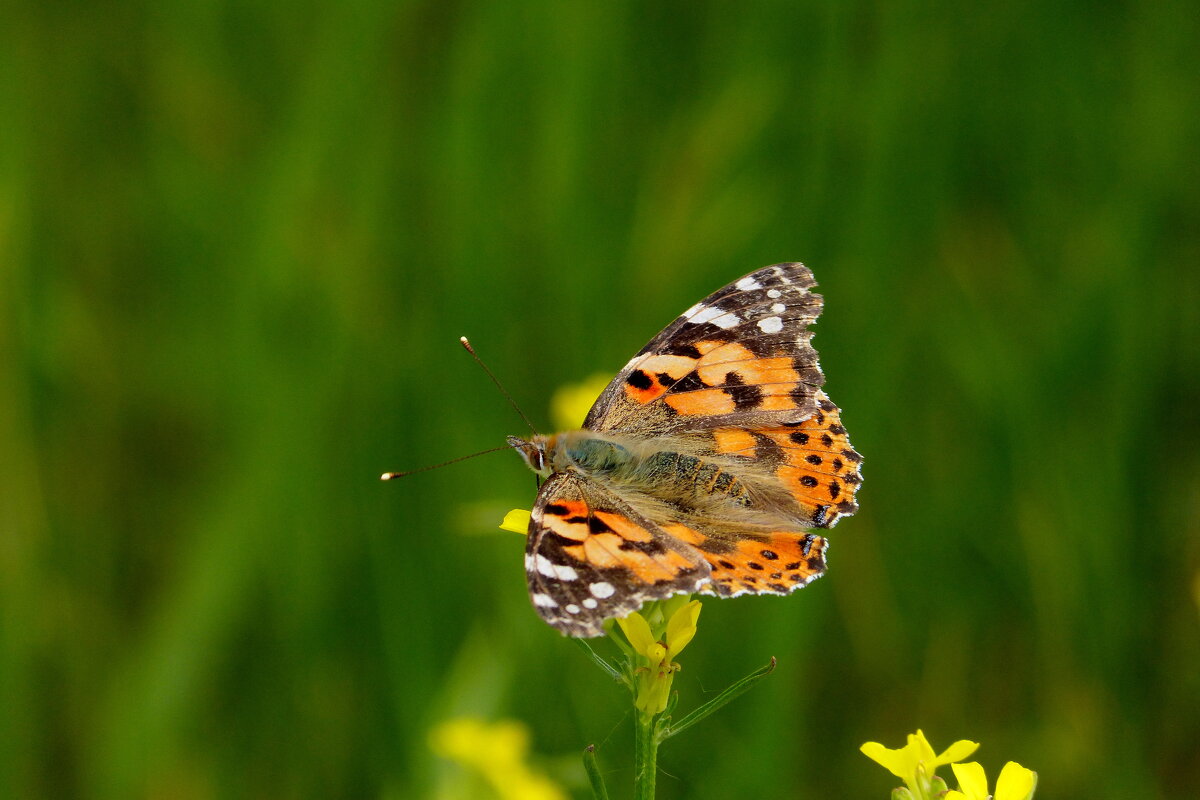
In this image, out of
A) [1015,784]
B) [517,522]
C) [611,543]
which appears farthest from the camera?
[517,522]

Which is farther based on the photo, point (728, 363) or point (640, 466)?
point (728, 363)

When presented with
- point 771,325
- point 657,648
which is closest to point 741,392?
point 771,325

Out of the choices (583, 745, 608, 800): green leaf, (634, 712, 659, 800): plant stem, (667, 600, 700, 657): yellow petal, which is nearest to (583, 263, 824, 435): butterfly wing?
(667, 600, 700, 657): yellow petal

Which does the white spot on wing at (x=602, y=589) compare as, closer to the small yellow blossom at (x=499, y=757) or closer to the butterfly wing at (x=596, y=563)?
the butterfly wing at (x=596, y=563)

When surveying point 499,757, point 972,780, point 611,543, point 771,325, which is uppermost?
point 771,325

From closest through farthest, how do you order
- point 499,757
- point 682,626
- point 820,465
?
1. point 682,626
2. point 820,465
3. point 499,757

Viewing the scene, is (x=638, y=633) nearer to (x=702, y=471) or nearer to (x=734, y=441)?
(x=702, y=471)

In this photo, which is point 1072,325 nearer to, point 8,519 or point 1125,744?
point 1125,744

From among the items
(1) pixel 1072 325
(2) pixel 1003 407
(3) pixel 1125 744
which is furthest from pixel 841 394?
(3) pixel 1125 744
